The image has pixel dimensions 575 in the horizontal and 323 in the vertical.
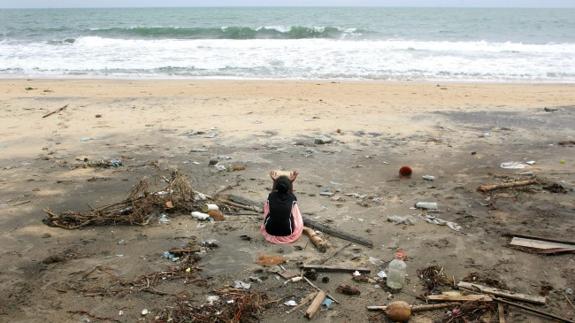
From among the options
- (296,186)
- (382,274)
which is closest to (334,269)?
(382,274)

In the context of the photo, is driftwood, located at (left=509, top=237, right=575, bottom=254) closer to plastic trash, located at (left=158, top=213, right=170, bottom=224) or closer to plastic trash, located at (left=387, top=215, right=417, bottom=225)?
plastic trash, located at (left=387, top=215, right=417, bottom=225)

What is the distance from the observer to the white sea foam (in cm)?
1783

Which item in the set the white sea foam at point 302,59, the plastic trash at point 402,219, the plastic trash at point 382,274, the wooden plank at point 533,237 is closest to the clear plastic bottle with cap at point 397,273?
the plastic trash at point 382,274

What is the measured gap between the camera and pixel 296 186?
6.27 metres

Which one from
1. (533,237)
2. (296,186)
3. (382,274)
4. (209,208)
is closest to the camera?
(382,274)

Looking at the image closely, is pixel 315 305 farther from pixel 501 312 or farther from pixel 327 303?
pixel 501 312

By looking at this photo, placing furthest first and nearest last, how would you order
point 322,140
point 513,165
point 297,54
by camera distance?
point 297,54 < point 322,140 < point 513,165

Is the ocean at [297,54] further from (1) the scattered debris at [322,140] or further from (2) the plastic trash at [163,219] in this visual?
(2) the plastic trash at [163,219]

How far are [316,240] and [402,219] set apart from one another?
1.14 m

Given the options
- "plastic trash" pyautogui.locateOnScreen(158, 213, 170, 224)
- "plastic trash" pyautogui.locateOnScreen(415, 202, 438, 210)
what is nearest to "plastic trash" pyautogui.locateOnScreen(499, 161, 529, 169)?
"plastic trash" pyautogui.locateOnScreen(415, 202, 438, 210)

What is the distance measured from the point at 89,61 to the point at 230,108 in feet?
41.9

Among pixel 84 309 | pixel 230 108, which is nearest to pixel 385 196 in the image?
pixel 84 309

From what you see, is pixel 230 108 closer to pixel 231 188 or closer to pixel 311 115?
pixel 311 115

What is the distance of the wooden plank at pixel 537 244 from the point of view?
15.0ft
